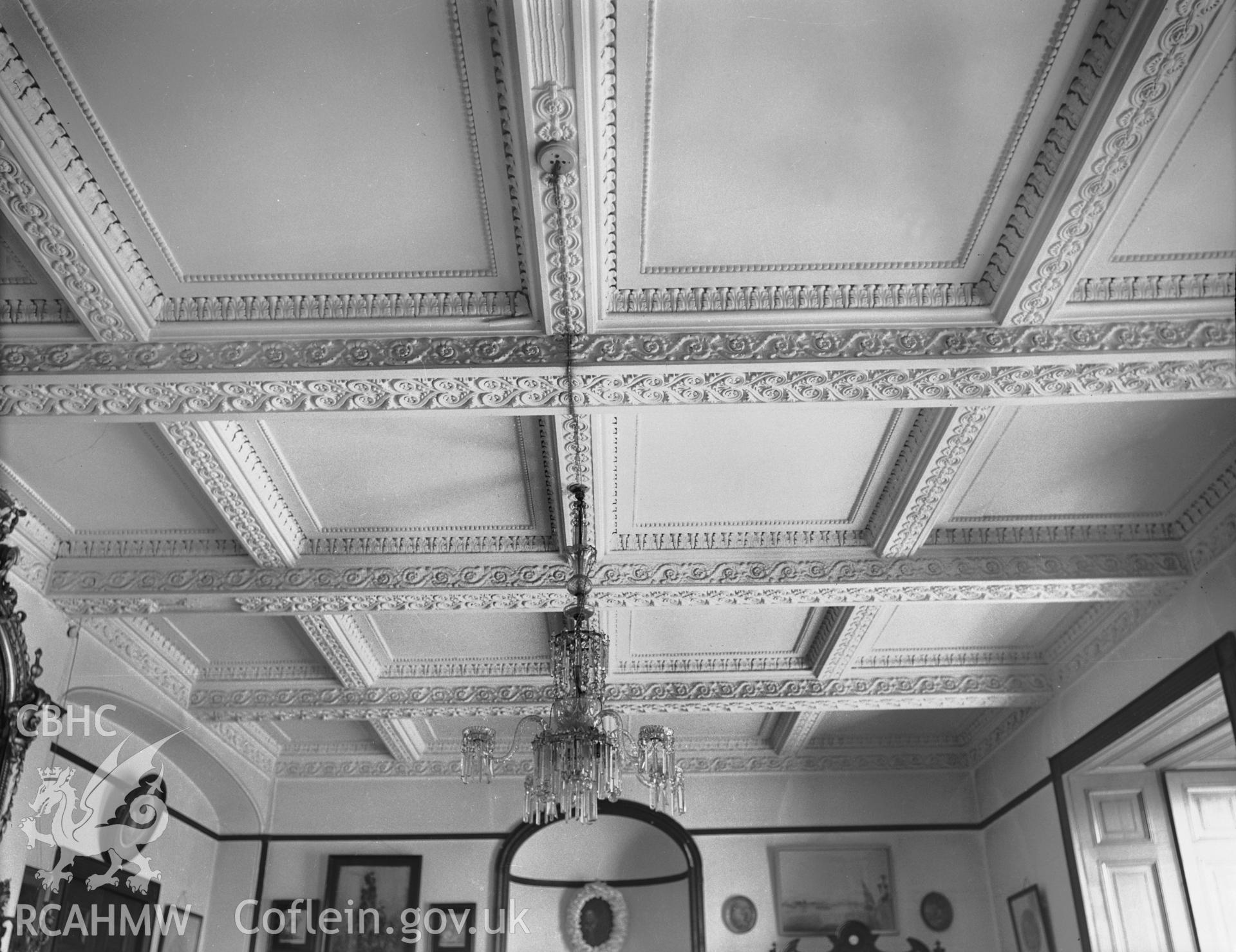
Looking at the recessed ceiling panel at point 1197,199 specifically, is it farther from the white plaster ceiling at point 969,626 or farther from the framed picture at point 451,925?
the framed picture at point 451,925

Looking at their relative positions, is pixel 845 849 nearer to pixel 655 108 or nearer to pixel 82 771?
pixel 82 771

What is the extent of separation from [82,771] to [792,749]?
5.92 m

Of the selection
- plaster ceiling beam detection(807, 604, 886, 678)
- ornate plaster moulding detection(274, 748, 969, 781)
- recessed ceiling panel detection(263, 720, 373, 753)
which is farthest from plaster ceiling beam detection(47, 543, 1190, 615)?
ornate plaster moulding detection(274, 748, 969, 781)

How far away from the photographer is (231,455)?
16.1 feet

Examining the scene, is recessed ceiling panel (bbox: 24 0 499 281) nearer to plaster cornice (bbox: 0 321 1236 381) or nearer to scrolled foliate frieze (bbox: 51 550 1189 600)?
→ plaster cornice (bbox: 0 321 1236 381)

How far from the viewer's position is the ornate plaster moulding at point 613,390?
413 centimetres

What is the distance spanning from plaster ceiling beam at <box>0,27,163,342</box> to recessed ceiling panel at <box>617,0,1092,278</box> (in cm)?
170

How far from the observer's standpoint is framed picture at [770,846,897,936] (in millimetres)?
9586

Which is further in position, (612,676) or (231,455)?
(612,676)

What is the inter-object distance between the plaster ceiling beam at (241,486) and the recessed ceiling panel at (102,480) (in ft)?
0.60

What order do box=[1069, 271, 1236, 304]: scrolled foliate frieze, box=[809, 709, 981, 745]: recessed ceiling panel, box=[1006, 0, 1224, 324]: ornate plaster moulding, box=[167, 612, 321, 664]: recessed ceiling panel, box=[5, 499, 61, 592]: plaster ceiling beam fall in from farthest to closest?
box=[809, 709, 981, 745]: recessed ceiling panel
box=[167, 612, 321, 664]: recessed ceiling panel
box=[5, 499, 61, 592]: plaster ceiling beam
box=[1069, 271, 1236, 304]: scrolled foliate frieze
box=[1006, 0, 1224, 324]: ornate plaster moulding

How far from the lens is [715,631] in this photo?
24.2 ft

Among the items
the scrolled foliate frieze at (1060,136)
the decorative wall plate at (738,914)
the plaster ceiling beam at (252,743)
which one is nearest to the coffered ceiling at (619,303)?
the scrolled foliate frieze at (1060,136)

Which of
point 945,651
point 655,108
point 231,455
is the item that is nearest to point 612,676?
point 945,651
